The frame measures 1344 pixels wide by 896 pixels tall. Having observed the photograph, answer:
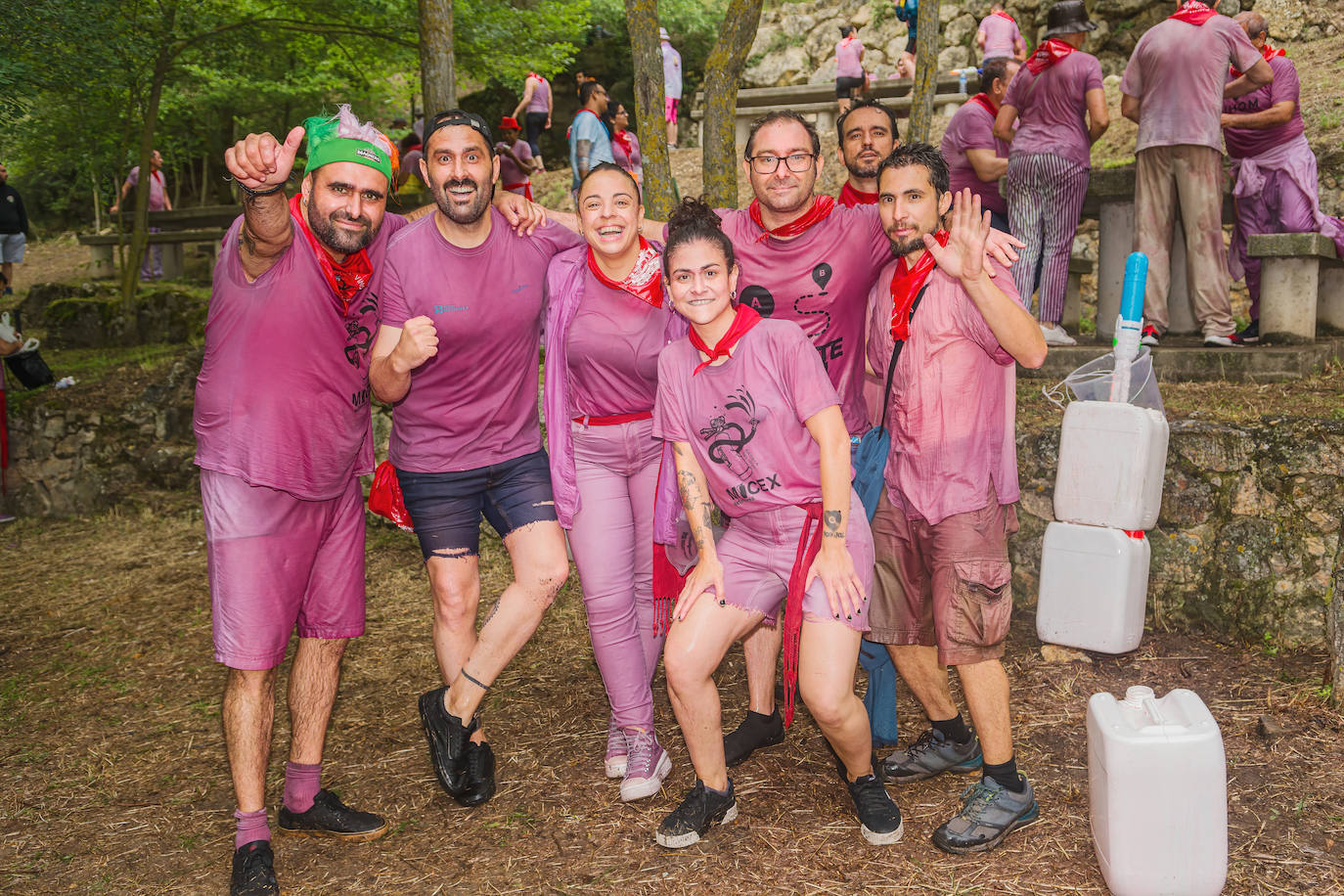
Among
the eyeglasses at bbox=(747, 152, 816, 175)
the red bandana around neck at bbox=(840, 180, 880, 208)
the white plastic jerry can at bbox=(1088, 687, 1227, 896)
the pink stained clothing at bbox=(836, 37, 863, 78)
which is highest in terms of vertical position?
the pink stained clothing at bbox=(836, 37, 863, 78)

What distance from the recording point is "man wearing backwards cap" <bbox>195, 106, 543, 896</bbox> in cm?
339

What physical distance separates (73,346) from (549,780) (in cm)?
1128

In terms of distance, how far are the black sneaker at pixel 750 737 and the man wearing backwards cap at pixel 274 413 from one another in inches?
67.9

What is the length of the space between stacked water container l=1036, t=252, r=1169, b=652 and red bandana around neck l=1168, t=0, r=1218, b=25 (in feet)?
10.0

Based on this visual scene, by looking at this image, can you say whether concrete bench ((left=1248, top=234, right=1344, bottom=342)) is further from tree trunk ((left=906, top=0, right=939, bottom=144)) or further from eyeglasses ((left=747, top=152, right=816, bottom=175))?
eyeglasses ((left=747, top=152, right=816, bottom=175))

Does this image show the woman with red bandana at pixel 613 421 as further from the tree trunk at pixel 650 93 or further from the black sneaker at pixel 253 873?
the tree trunk at pixel 650 93

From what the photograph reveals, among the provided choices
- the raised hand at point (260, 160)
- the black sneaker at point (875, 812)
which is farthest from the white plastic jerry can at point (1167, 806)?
the raised hand at point (260, 160)

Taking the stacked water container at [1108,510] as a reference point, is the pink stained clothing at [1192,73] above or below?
above

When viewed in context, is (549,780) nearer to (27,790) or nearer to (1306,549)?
(27,790)

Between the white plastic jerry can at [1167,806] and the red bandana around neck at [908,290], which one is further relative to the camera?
the red bandana around neck at [908,290]

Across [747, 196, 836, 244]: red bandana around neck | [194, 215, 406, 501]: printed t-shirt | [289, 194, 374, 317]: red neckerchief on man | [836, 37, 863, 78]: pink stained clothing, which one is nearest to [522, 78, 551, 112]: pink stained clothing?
[836, 37, 863, 78]: pink stained clothing

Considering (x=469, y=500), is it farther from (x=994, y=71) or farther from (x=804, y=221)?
(x=994, y=71)

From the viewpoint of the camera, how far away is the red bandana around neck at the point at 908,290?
3.51 meters

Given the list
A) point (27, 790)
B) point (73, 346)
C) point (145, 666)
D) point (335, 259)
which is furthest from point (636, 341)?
point (73, 346)
